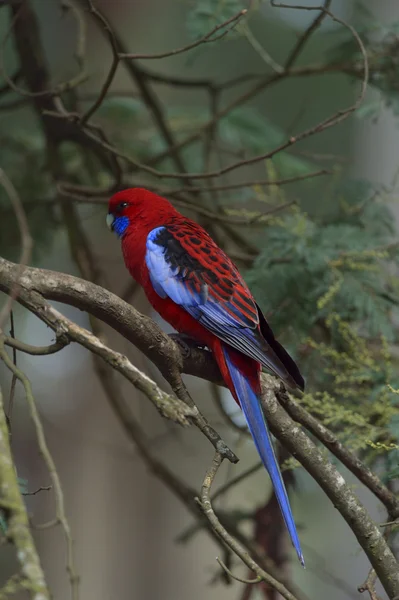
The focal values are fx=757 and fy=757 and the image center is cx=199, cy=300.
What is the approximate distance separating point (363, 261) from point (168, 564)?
326 cm

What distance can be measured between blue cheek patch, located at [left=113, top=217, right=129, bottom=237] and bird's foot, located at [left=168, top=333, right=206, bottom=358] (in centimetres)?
70

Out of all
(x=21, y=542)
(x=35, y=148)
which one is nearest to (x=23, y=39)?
(x=35, y=148)

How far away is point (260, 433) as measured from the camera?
8.22 feet

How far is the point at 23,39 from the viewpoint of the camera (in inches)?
154

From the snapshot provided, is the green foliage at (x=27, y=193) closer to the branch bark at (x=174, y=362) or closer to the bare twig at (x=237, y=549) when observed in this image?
the branch bark at (x=174, y=362)

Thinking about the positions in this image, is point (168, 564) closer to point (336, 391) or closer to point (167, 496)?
point (167, 496)

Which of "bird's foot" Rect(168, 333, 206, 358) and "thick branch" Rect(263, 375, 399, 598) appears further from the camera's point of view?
"bird's foot" Rect(168, 333, 206, 358)

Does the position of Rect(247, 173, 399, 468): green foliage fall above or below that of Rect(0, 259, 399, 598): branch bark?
above

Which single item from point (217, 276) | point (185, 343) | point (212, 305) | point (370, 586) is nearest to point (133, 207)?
point (217, 276)

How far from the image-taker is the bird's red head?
340 cm

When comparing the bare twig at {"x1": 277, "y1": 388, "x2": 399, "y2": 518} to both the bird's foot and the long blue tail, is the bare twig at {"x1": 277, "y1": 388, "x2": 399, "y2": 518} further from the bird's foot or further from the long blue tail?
the bird's foot

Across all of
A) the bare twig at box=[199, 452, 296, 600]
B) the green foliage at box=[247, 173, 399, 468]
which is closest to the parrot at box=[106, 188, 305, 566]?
the green foliage at box=[247, 173, 399, 468]

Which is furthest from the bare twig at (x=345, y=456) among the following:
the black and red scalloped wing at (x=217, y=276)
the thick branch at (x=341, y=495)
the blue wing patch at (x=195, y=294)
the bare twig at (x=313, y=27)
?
the bare twig at (x=313, y=27)

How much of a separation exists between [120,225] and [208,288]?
0.74 metres
